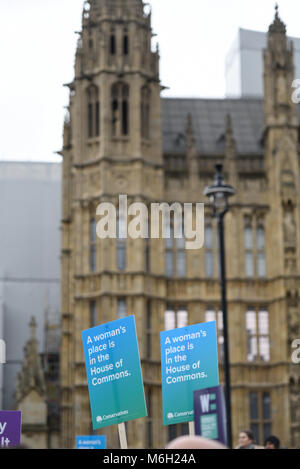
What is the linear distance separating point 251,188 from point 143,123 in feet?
14.4

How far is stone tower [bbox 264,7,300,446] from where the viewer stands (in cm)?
3080

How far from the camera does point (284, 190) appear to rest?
3206 cm

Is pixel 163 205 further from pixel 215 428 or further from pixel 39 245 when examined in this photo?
pixel 215 428

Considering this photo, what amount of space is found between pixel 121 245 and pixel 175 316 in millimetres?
3044

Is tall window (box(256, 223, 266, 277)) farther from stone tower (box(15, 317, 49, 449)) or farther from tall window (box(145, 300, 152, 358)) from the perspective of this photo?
stone tower (box(15, 317, 49, 449))

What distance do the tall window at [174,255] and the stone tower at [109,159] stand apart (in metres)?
0.85

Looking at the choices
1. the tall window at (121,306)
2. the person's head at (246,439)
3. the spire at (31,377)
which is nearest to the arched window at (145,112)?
the tall window at (121,306)

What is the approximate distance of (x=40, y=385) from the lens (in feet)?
117

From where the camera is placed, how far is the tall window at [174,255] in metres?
31.8

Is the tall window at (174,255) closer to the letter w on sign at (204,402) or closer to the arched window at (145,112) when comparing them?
the arched window at (145,112)

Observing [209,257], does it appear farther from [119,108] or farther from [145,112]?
[119,108]
